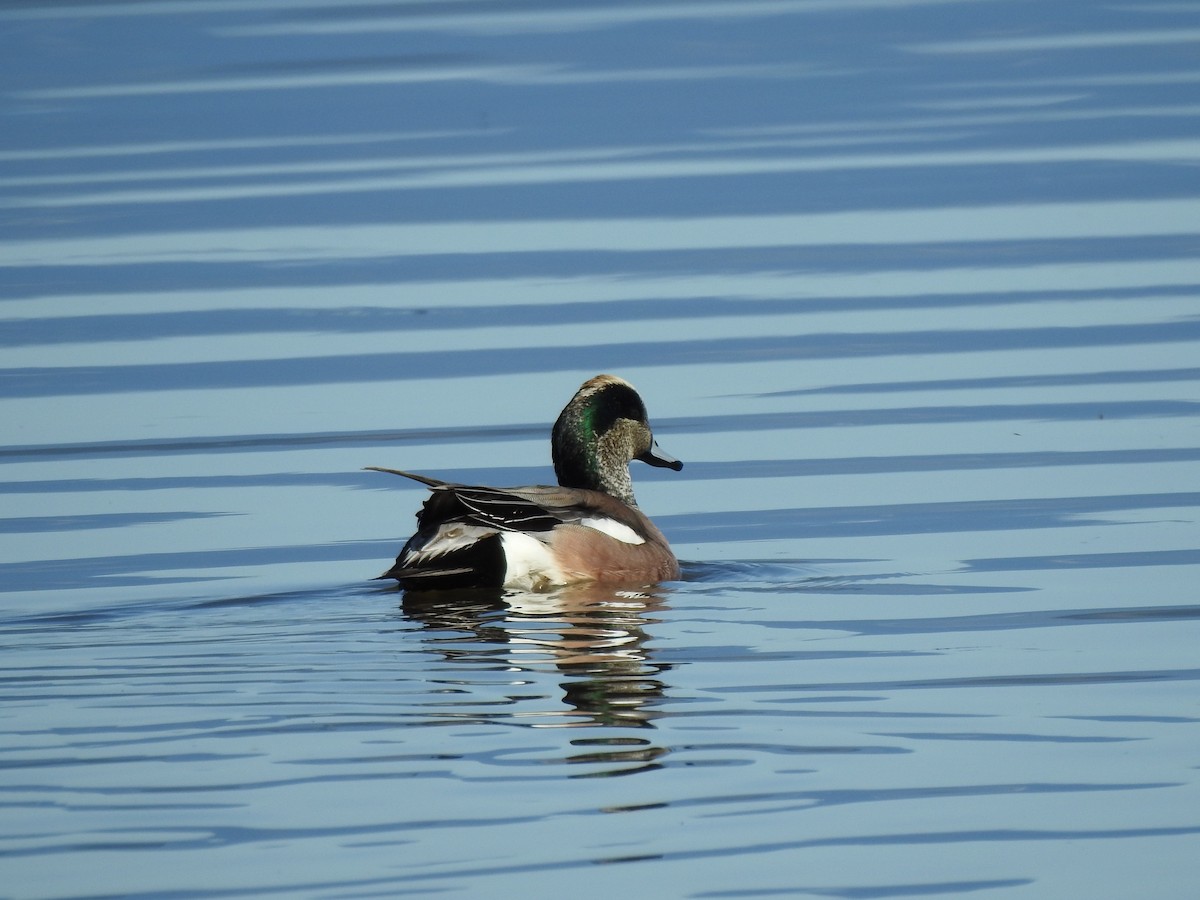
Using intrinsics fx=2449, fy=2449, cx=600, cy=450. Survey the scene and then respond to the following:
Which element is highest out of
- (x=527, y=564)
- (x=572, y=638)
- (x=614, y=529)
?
(x=614, y=529)

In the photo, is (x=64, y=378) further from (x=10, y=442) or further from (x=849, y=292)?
(x=849, y=292)

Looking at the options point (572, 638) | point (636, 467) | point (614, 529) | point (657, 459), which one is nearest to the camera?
point (572, 638)

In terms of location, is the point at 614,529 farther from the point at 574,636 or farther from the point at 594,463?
the point at 574,636

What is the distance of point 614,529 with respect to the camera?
1022cm

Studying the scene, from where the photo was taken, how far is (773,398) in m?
13.4

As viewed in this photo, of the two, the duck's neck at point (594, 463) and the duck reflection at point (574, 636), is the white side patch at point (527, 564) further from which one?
the duck's neck at point (594, 463)

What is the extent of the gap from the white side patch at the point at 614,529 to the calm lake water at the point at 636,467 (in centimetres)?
32

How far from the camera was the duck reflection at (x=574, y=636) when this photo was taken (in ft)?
25.5

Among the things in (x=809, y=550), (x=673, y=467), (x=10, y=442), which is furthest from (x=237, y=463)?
(x=809, y=550)

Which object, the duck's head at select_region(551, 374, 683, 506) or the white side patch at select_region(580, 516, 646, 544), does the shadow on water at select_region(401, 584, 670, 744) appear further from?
the duck's head at select_region(551, 374, 683, 506)

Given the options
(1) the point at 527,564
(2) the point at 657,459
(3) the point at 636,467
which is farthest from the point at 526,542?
(3) the point at 636,467

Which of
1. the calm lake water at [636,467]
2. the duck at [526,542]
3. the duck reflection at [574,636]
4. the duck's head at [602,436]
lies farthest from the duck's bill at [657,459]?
the duck reflection at [574,636]

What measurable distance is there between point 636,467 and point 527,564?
3.31 m

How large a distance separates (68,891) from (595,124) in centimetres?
1750
